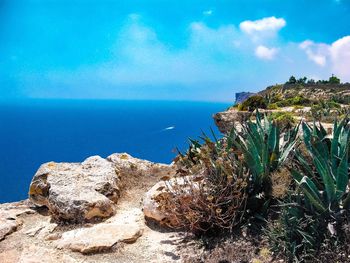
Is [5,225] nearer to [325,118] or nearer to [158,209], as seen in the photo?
[158,209]

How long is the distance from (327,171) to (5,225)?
5459 mm

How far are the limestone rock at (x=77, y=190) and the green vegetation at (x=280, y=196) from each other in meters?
1.63

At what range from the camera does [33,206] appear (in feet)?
26.2

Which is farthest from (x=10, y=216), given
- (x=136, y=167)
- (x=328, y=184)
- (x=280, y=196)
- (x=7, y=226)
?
(x=328, y=184)

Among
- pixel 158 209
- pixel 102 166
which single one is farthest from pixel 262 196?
pixel 102 166

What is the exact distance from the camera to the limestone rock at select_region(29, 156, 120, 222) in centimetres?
660

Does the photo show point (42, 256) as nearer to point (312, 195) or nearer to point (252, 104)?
point (312, 195)

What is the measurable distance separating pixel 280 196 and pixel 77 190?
3789mm

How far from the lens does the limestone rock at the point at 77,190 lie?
6.60 metres

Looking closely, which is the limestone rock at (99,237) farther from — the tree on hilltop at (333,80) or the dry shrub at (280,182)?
the tree on hilltop at (333,80)

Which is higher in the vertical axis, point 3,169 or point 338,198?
point 338,198

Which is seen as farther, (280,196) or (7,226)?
(7,226)

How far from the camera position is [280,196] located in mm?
5328

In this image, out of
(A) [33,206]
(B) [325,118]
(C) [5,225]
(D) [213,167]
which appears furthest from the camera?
(B) [325,118]
